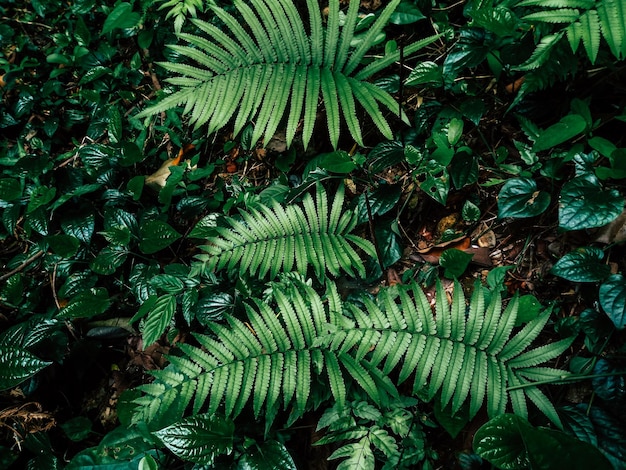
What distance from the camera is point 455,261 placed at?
224 cm

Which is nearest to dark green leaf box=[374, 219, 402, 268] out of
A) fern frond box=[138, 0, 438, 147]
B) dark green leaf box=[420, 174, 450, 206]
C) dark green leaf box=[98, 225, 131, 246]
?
dark green leaf box=[420, 174, 450, 206]

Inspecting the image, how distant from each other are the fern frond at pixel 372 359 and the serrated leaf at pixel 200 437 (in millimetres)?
68

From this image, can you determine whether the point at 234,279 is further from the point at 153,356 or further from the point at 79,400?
the point at 79,400

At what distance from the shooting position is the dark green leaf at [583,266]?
6.34 ft

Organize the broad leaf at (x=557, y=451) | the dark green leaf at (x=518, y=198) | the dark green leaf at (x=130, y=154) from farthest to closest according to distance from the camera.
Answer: the dark green leaf at (x=130, y=154) → the dark green leaf at (x=518, y=198) → the broad leaf at (x=557, y=451)

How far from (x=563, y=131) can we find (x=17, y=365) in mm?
3153

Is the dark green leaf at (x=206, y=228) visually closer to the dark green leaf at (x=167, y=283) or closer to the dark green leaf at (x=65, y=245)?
the dark green leaf at (x=167, y=283)

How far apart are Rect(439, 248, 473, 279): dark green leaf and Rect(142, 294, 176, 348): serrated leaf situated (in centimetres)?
152

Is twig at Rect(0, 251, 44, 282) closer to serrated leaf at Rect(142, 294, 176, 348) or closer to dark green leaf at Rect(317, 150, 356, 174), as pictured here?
serrated leaf at Rect(142, 294, 176, 348)

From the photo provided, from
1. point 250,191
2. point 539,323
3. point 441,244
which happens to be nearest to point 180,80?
point 250,191

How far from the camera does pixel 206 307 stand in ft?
8.41

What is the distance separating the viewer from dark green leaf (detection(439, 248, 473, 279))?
7.30ft

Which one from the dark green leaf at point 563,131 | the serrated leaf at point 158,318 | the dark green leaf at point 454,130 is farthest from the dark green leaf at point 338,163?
the serrated leaf at point 158,318

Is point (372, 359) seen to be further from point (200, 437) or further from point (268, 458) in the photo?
point (200, 437)
